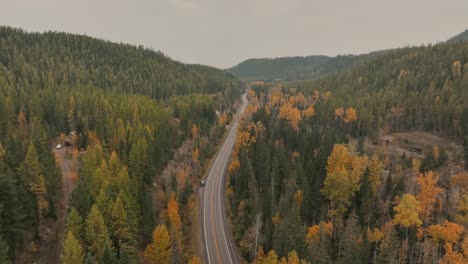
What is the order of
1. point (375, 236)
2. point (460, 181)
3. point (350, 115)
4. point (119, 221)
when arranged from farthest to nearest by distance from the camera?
point (350, 115)
point (460, 181)
point (375, 236)
point (119, 221)

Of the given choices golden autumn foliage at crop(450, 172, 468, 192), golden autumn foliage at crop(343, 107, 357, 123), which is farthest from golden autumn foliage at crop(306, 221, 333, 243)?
golden autumn foliage at crop(343, 107, 357, 123)

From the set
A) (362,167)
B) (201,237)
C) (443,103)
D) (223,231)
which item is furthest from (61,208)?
(443,103)

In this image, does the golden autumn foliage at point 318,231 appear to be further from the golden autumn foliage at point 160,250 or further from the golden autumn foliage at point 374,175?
the golden autumn foliage at point 160,250

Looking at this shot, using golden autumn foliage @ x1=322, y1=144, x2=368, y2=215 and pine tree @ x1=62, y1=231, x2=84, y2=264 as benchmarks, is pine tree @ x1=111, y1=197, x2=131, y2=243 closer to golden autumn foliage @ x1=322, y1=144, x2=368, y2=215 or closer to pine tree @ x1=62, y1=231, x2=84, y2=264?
pine tree @ x1=62, y1=231, x2=84, y2=264

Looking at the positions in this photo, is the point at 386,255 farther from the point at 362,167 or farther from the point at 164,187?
the point at 164,187

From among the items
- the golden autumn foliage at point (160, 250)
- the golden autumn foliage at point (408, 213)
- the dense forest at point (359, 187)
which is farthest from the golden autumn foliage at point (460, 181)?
the golden autumn foliage at point (160, 250)

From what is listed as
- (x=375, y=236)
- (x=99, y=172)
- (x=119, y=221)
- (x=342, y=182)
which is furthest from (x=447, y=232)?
(x=99, y=172)

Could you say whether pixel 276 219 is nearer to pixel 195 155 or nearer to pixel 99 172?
pixel 99 172
